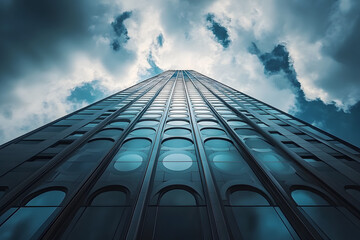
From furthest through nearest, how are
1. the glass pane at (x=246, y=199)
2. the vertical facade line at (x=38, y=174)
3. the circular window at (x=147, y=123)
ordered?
the circular window at (x=147, y=123), the glass pane at (x=246, y=199), the vertical facade line at (x=38, y=174)

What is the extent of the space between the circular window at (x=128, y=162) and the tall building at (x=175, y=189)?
0.25 ft

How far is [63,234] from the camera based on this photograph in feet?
23.2

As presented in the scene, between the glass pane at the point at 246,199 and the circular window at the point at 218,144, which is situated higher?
the circular window at the point at 218,144

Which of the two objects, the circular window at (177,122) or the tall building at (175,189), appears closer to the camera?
the tall building at (175,189)

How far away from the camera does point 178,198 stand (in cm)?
918

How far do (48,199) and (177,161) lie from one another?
25.7 ft

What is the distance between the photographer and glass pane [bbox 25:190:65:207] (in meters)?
8.62

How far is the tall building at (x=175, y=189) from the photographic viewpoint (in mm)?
7402

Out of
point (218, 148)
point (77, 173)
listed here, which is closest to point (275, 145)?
point (218, 148)

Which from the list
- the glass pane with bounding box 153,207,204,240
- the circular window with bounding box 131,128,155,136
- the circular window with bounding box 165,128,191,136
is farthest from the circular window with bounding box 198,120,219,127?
the glass pane with bounding box 153,207,204,240

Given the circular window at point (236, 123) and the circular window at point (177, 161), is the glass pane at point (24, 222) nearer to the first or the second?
the circular window at point (177, 161)

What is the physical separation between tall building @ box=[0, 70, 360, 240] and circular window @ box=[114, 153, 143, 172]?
76 millimetres

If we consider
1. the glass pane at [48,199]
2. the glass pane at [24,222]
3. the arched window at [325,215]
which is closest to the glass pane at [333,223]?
the arched window at [325,215]

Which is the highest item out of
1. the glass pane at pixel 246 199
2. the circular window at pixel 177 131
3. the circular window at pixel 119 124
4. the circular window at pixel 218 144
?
the circular window at pixel 119 124
